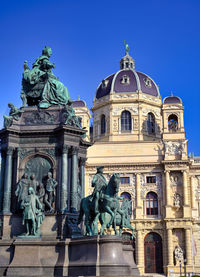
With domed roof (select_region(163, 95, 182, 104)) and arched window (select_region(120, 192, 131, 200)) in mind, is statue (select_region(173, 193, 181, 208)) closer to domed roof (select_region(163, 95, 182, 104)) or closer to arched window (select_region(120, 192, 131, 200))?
arched window (select_region(120, 192, 131, 200))

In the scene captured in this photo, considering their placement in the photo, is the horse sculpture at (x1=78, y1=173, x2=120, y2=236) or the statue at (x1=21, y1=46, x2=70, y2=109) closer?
the horse sculpture at (x1=78, y1=173, x2=120, y2=236)

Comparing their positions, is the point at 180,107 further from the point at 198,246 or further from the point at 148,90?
the point at 198,246

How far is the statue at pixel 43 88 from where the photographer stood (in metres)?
18.9

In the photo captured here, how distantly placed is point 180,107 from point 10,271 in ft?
177

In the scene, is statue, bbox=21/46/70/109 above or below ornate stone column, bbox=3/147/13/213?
above

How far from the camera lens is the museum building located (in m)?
56.3

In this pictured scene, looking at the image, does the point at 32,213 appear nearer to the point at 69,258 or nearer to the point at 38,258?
the point at 38,258

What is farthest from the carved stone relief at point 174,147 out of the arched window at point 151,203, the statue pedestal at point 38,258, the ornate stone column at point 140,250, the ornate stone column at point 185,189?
the statue pedestal at point 38,258

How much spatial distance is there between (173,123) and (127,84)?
406 inches

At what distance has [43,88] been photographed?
1888 centimetres

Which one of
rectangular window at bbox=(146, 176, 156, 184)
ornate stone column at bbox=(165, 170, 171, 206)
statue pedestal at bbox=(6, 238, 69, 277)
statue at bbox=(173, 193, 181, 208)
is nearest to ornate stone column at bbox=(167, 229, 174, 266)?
statue at bbox=(173, 193, 181, 208)

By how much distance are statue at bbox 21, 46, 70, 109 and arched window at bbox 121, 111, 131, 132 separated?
4905 centimetres

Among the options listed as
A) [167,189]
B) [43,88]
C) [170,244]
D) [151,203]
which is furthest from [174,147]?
[43,88]

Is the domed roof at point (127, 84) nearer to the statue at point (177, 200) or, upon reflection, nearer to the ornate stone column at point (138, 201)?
the ornate stone column at point (138, 201)
